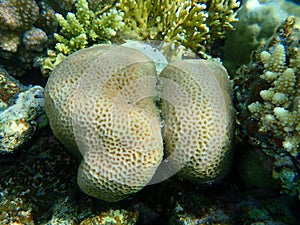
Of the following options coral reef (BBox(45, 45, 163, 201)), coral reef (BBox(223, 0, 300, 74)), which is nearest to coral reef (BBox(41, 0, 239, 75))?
coral reef (BBox(223, 0, 300, 74))

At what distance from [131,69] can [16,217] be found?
1.86m

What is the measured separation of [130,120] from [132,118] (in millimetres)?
24

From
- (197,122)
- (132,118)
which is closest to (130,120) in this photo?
(132,118)

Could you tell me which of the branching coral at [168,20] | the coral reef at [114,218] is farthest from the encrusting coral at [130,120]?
the branching coral at [168,20]

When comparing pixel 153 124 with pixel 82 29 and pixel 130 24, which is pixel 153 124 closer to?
pixel 130 24

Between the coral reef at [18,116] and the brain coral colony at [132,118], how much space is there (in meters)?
0.44

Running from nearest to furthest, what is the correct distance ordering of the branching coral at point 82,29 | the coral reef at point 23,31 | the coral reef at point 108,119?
the coral reef at point 108,119 < the branching coral at point 82,29 < the coral reef at point 23,31

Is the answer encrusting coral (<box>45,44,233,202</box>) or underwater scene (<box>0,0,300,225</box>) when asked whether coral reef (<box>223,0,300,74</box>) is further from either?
encrusting coral (<box>45,44,233,202</box>)

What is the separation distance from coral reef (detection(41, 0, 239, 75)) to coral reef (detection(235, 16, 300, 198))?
3.42ft

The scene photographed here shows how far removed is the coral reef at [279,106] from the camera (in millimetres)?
2137

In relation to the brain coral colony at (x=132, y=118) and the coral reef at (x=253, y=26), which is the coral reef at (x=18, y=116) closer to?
the brain coral colony at (x=132, y=118)

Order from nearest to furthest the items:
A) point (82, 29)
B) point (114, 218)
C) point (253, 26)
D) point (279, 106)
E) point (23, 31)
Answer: point (279, 106) < point (114, 218) < point (82, 29) < point (253, 26) < point (23, 31)

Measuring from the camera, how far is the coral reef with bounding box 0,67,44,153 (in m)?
2.71

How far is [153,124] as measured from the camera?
238cm
